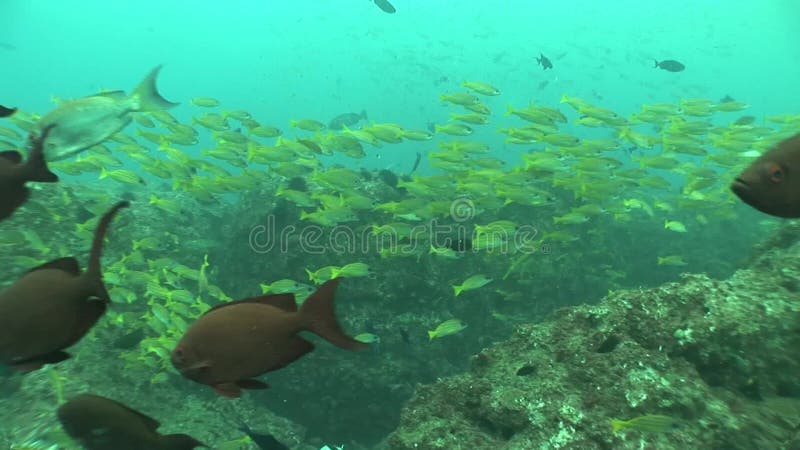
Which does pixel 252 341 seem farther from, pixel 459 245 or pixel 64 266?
pixel 459 245

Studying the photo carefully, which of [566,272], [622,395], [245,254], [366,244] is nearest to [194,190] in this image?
[245,254]

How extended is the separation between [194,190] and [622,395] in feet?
29.3

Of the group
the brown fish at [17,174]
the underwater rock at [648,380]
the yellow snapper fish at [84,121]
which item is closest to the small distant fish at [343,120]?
the yellow snapper fish at [84,121]

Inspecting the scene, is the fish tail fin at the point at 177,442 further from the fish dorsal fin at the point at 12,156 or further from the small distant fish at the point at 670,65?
the small distant fish at the point at 670,65

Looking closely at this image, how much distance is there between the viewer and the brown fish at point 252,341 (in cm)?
174

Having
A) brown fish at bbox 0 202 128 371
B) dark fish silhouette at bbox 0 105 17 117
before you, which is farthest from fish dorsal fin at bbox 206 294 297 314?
dark fish silhouette at bbox 0 105 17 117

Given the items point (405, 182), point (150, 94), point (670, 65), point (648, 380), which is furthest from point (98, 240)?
point (670, 65)

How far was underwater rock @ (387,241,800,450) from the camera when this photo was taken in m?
3.43

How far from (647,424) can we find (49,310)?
343cm

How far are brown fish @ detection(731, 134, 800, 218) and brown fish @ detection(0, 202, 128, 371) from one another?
2190 mm

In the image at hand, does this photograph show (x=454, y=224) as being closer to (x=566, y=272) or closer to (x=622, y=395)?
(x=566, y=272)

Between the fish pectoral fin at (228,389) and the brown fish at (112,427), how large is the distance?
0.76ft

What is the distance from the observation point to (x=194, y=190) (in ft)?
32.3

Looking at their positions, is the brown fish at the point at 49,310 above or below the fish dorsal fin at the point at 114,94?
below
